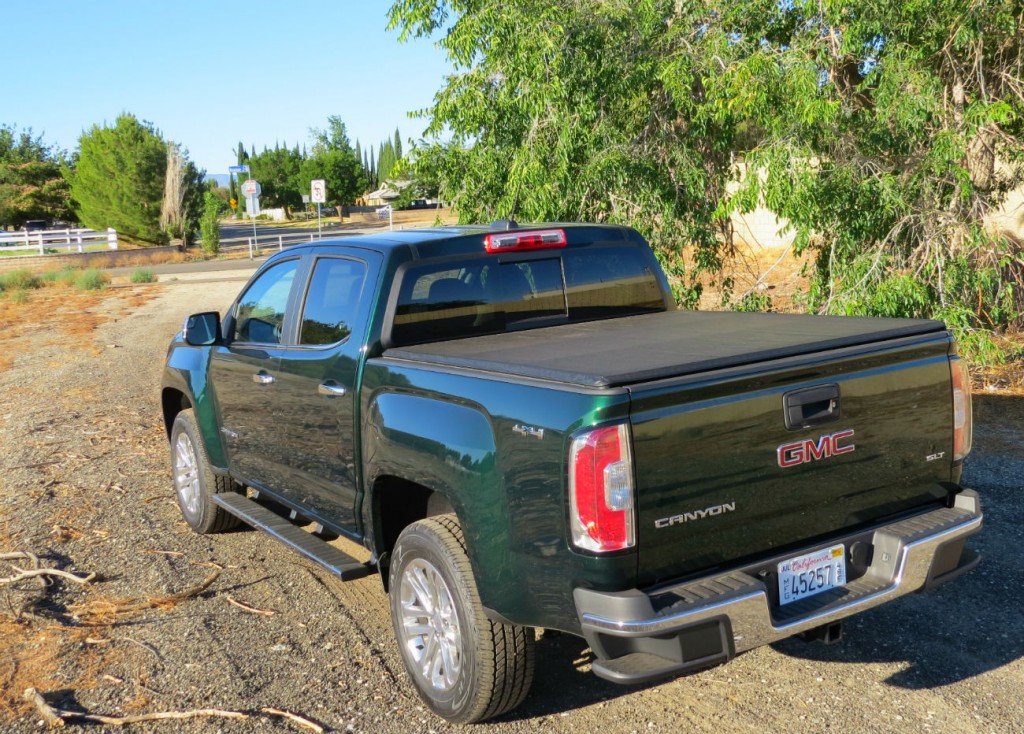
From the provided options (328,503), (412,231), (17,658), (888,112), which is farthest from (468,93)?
(17,658)

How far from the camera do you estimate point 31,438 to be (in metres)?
9.37

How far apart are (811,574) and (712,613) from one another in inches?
22.3

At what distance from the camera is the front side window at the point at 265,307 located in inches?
210

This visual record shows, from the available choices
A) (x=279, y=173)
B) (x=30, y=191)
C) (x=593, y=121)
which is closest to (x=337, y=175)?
(x=279, y=173)

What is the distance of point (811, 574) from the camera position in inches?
138

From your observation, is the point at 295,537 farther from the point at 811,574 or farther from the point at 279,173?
the point at 279,173

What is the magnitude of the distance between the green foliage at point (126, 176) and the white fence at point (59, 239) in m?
1.43

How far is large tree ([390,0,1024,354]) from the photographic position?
8.82 m

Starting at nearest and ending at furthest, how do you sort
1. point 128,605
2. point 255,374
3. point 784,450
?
1. point 784,450
2. point 128,605
3. point 255,374

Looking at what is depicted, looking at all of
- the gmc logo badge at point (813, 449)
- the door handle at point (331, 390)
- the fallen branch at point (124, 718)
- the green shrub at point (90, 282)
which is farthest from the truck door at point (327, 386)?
the green shrub at point (90, 282)

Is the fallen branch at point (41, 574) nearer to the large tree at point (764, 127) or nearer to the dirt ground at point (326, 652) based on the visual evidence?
the dirt ground at point (326, 652)

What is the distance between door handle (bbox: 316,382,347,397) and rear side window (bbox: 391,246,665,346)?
33cm

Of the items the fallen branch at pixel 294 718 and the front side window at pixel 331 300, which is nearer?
Result: the fallen branch at pixel 294 718

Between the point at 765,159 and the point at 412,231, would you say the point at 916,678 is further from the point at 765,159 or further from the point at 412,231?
the point at 765,159
